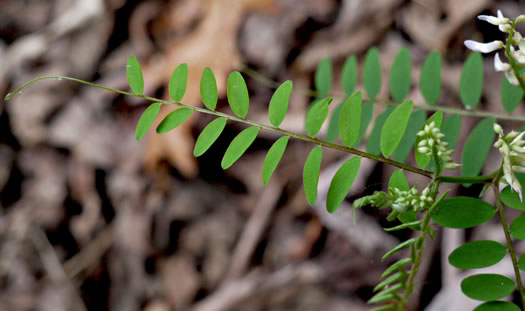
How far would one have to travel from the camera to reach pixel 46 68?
3.18 meters

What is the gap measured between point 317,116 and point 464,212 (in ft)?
0.97

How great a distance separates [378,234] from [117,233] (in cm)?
147

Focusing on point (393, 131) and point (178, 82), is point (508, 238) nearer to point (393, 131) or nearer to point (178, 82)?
point (393, 131)

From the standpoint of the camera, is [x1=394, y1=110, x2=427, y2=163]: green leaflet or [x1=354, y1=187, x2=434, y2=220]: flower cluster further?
[x1=394, y1=110, x2=427, y2=163]: green leaflet

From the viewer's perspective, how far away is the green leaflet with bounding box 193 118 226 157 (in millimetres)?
927

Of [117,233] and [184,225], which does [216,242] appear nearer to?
[184,225]

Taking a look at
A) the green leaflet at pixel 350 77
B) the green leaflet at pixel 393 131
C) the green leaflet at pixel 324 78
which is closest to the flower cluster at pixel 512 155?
the green leaflet at pixel 393 131

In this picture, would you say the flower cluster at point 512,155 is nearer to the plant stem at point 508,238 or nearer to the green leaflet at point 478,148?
the plant stem at point 508,238

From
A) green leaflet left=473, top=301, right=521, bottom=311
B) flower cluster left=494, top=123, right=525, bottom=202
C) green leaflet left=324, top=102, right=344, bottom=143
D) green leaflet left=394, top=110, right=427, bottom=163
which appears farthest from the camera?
green leaflet left=324, top=102, right=344, bottom=143

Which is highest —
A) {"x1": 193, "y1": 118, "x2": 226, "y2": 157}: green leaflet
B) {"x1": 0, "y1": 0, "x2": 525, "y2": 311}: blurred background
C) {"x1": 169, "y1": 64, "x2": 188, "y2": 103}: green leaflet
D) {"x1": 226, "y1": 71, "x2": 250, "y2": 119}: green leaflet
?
{"x1": 169, "y1": 64, "x2": 188, "y2": 103}: green leaflet

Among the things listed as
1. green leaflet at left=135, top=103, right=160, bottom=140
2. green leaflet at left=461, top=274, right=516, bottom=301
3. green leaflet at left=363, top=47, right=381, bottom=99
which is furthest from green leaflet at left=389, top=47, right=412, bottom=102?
green leaflet at left=135, top=103, right=160, bottom=140

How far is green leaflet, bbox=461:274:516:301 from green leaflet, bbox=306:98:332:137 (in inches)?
14.6

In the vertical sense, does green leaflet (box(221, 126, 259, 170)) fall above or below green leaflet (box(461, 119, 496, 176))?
above

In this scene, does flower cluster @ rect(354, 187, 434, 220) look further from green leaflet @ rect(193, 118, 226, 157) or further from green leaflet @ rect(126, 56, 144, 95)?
green leaflet @ rect(126, 56, 144, 95)
